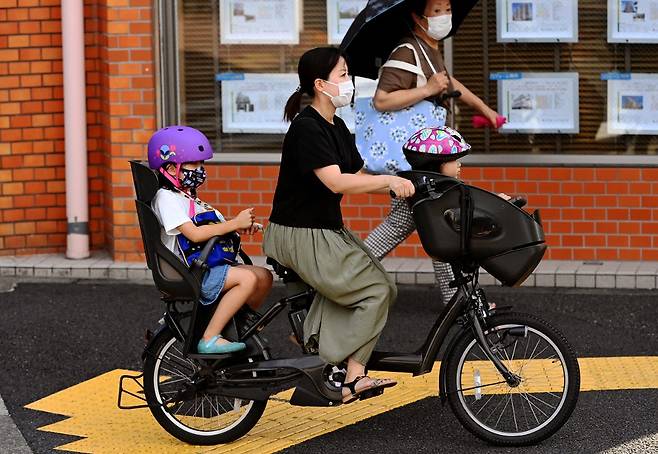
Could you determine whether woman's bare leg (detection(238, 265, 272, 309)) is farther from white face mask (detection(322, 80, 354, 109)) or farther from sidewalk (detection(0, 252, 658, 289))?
sidewalk (detection(0, 252, 658, 289))

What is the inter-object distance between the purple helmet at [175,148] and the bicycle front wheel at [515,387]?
135cm

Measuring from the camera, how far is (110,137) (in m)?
10.6

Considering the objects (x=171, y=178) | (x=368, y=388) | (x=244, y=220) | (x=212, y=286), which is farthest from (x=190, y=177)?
(x=368, y=388)

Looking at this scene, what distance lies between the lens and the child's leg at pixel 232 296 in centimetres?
637

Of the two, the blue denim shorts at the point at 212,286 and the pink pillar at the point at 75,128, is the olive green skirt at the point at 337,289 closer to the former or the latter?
the blue denim shorts at the point at 212,286

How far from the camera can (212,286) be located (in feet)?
21.0

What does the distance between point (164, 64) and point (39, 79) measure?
990mm

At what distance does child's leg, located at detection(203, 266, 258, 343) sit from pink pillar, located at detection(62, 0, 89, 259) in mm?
4568

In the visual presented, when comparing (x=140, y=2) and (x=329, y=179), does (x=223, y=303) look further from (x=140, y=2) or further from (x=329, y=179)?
(x=140, y=2)

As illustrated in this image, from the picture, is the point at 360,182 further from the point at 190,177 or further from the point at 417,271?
the point at 417,271

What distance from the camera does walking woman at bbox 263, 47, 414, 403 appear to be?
627 cm

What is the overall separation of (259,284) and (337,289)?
0.36m

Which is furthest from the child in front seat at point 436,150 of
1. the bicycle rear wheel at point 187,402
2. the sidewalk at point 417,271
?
the sidewalk at point 417,271

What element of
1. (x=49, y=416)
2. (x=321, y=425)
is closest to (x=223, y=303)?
(x=321, y=425)
